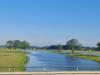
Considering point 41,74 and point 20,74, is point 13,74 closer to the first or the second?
point 20,74

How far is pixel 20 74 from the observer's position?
31.9 meters

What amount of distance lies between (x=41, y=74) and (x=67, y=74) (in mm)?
2627

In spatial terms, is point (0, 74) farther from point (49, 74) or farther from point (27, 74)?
point (49, 74)

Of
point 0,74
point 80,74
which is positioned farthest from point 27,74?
point 80,74

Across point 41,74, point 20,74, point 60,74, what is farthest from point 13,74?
point 60,74

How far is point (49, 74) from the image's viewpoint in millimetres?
31891

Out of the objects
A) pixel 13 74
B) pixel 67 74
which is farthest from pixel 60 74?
pixel 13 74

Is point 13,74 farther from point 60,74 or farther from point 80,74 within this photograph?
point 80,74

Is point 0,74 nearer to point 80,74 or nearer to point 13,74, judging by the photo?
point 13,74

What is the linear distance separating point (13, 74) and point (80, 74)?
677cm

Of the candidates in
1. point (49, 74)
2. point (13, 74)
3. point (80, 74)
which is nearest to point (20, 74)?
point (13, 74)

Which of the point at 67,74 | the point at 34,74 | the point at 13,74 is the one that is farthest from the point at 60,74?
the point at 13,74

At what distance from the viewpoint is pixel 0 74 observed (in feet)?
104

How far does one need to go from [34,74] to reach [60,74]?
262 centimetres
